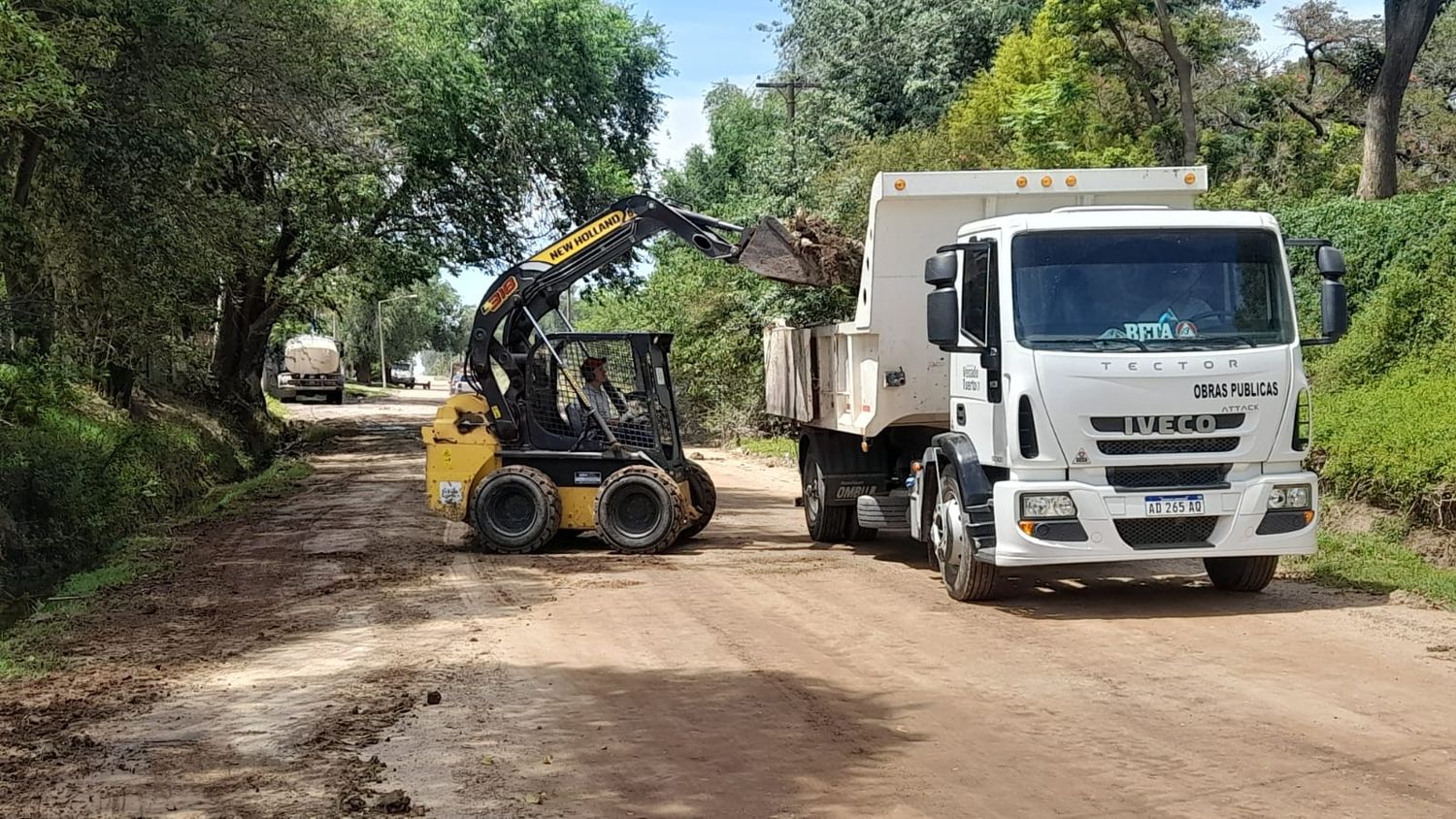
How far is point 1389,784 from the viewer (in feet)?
18.9

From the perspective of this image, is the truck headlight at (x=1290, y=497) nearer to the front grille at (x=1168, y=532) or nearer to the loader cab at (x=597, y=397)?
the front grille at (x=1168, y=532)

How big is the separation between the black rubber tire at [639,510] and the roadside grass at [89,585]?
4.46 metres

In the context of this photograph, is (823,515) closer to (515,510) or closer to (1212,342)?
(515,510)

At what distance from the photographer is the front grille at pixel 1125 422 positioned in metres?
9.29

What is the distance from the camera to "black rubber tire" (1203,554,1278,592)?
1023 centimetres

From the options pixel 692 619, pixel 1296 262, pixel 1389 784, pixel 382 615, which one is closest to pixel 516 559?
pixel 382 615

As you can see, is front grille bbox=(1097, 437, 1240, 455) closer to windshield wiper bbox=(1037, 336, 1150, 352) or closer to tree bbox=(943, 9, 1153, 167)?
windshield wiper bbox=(1037, 336, 1150, 352)

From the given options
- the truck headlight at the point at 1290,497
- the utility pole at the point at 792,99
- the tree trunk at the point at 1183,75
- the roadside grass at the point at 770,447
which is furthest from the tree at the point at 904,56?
the truck headlight at the point at 1290,497

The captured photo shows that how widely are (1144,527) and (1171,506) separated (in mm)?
241

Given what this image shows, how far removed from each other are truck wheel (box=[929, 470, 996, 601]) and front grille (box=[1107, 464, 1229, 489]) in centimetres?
114

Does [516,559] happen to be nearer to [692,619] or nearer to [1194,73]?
[692,619]

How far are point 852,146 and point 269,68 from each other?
17.4 metres

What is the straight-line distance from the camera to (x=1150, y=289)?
9.62 m

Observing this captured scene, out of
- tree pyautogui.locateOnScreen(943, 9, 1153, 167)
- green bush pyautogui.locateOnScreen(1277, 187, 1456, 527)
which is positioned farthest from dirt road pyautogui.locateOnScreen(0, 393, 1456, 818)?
tree pyautogui.locateOnScreen(943, 9, 1153, 167)
